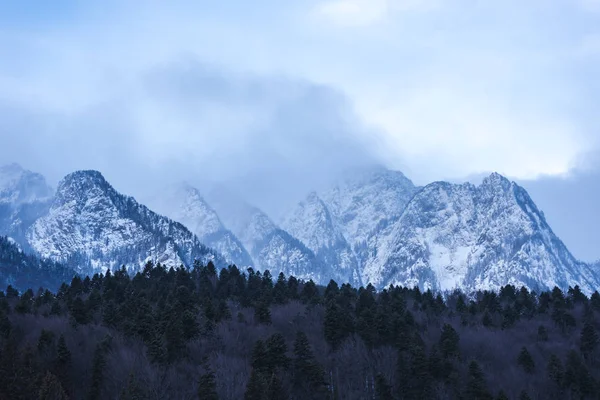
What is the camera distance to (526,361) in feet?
293

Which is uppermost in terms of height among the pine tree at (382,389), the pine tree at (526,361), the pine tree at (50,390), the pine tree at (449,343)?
the pine tree at (449,343)

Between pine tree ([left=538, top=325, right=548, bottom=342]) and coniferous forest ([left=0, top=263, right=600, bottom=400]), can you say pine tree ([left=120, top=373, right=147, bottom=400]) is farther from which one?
pine tree ([left=538, top=325, right=548, bottom=342])

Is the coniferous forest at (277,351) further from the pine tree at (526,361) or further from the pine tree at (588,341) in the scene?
the pine tree at (526,361)

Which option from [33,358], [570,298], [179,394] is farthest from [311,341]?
[570,298]

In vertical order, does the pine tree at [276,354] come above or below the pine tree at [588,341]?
below

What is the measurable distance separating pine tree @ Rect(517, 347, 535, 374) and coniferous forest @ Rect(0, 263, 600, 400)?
0.39 m

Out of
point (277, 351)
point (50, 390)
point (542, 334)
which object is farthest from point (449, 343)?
point (50, 390)

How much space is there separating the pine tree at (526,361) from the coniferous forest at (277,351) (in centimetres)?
39

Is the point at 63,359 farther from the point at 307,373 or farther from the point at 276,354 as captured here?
the point at 307,373

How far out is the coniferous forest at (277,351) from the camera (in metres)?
74.8

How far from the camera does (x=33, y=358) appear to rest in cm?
7312

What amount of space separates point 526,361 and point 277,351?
3830 centimetres

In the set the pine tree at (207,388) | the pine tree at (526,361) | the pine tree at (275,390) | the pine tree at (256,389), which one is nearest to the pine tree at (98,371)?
the pine tree at (207,388)

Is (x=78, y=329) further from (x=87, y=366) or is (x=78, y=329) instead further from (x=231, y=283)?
(x=231, y=283)
